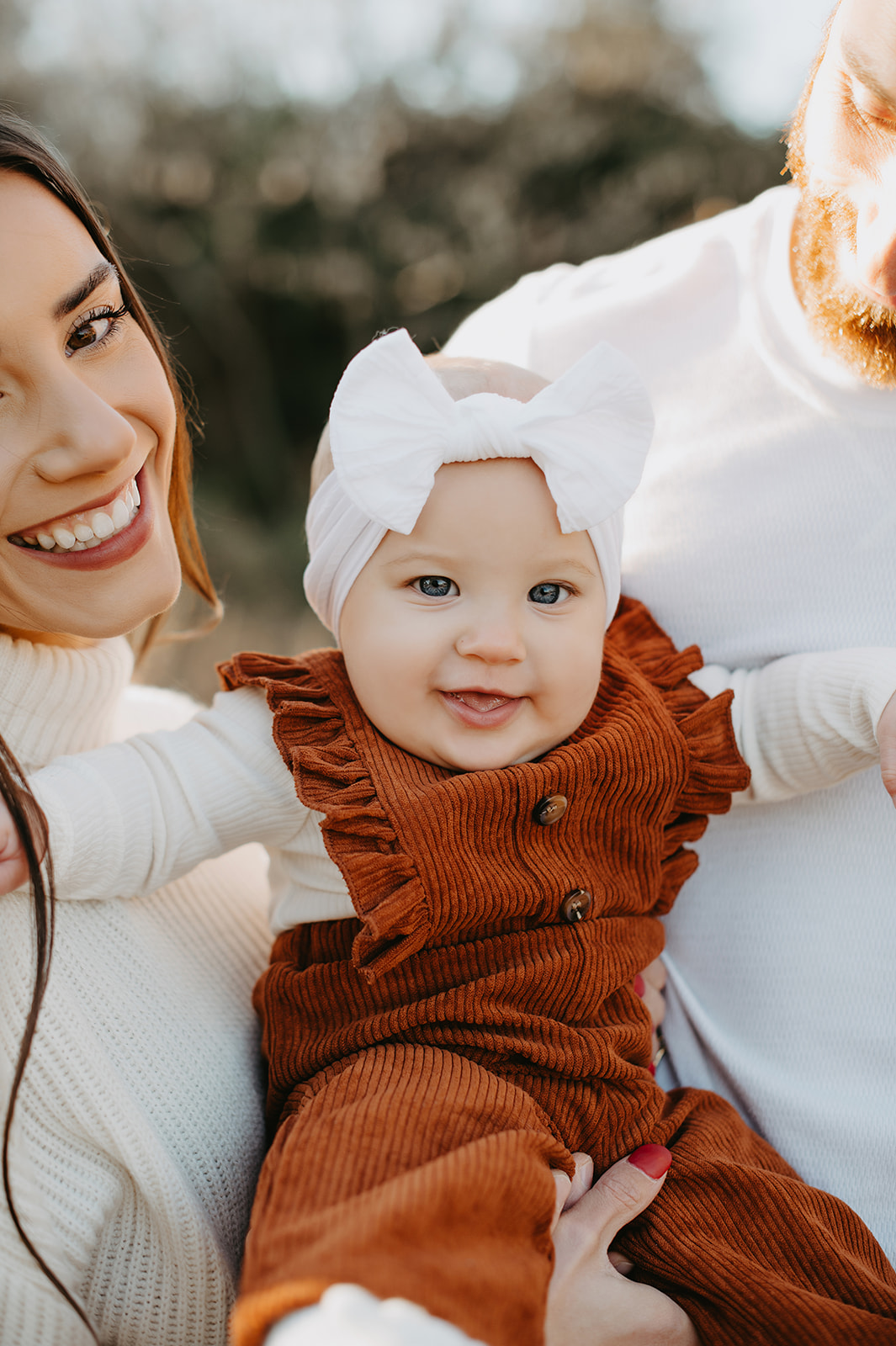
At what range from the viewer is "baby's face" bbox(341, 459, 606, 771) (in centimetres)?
141

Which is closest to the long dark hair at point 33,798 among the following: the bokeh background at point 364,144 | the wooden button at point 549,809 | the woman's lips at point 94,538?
the woman's lips at point 94,538

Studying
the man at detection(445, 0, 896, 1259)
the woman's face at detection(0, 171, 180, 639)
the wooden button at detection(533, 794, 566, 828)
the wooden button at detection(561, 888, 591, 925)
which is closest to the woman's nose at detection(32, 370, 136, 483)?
the woman's face at detection(0, 171, 180, 639)

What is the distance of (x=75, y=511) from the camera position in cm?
140

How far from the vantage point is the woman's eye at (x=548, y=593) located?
58.0 inches

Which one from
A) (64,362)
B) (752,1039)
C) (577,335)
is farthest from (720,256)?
(752,1039)

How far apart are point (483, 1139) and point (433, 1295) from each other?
0.64 feet

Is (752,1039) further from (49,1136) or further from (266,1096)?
(49,1136)

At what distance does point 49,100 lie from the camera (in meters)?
5.79

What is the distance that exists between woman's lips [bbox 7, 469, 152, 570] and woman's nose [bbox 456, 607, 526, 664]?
1.60ft

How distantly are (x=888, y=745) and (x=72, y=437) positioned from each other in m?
1.18

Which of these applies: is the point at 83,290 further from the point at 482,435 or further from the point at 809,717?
the point at 809,717

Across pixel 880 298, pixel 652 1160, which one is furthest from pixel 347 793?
pixel 880 298

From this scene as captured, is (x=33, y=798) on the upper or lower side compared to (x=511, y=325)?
lower

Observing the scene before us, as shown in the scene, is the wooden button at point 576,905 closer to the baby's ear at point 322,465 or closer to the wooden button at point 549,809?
the wooden button at point 549,809
